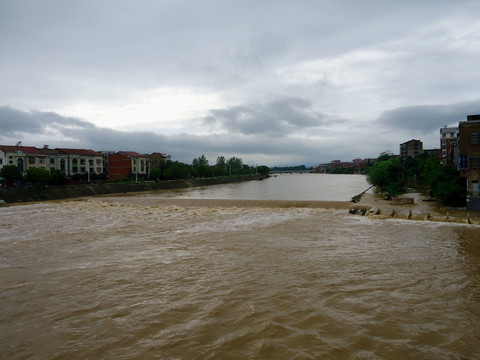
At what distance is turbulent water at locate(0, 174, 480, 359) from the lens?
520 centimetres

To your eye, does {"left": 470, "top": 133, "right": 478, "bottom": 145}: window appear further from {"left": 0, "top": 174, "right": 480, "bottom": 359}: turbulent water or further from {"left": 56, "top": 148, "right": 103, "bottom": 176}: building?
{"left": 56, "top": 148, "right": 103, "bottom": 176}: building

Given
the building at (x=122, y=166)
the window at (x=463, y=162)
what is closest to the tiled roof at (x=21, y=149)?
the building at (x=122, y=166)

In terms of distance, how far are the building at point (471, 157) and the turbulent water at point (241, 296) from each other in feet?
30.2

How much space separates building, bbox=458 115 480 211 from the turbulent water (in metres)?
9.20

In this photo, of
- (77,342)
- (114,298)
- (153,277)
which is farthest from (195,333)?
(153,277)

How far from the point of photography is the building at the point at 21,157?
158 feet

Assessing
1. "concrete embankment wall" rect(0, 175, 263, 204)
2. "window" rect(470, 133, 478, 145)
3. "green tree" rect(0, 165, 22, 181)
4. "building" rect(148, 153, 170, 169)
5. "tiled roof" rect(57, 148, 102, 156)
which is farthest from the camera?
"building" rect(148, 153, 170, 169)

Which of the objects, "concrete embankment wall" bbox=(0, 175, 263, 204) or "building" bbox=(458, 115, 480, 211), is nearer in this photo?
"building" bbox=(458, 115, 480, 211)

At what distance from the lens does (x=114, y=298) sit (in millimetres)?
7242

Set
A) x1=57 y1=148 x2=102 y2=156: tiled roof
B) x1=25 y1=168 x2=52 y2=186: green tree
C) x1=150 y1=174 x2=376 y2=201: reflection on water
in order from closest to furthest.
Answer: x1=150 y1=174 x2=376 y2=201: reflection on water
x1=25 y1=168 x2=52 y2=186: green tree
x1=57 y1=148 x2=102 y2=156: tiled roof

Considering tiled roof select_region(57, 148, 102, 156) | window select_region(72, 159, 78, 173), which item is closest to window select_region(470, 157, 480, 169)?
window select_region(72, 159, 78, 173)

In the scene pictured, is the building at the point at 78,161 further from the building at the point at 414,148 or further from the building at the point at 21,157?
the building at the point at 414,148

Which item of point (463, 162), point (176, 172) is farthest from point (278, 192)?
point (176, 172)

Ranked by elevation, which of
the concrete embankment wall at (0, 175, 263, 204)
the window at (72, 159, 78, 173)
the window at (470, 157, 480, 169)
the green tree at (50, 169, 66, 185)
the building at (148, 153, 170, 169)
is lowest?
the concrete embankment wall at (0, 175, 263, 204)
